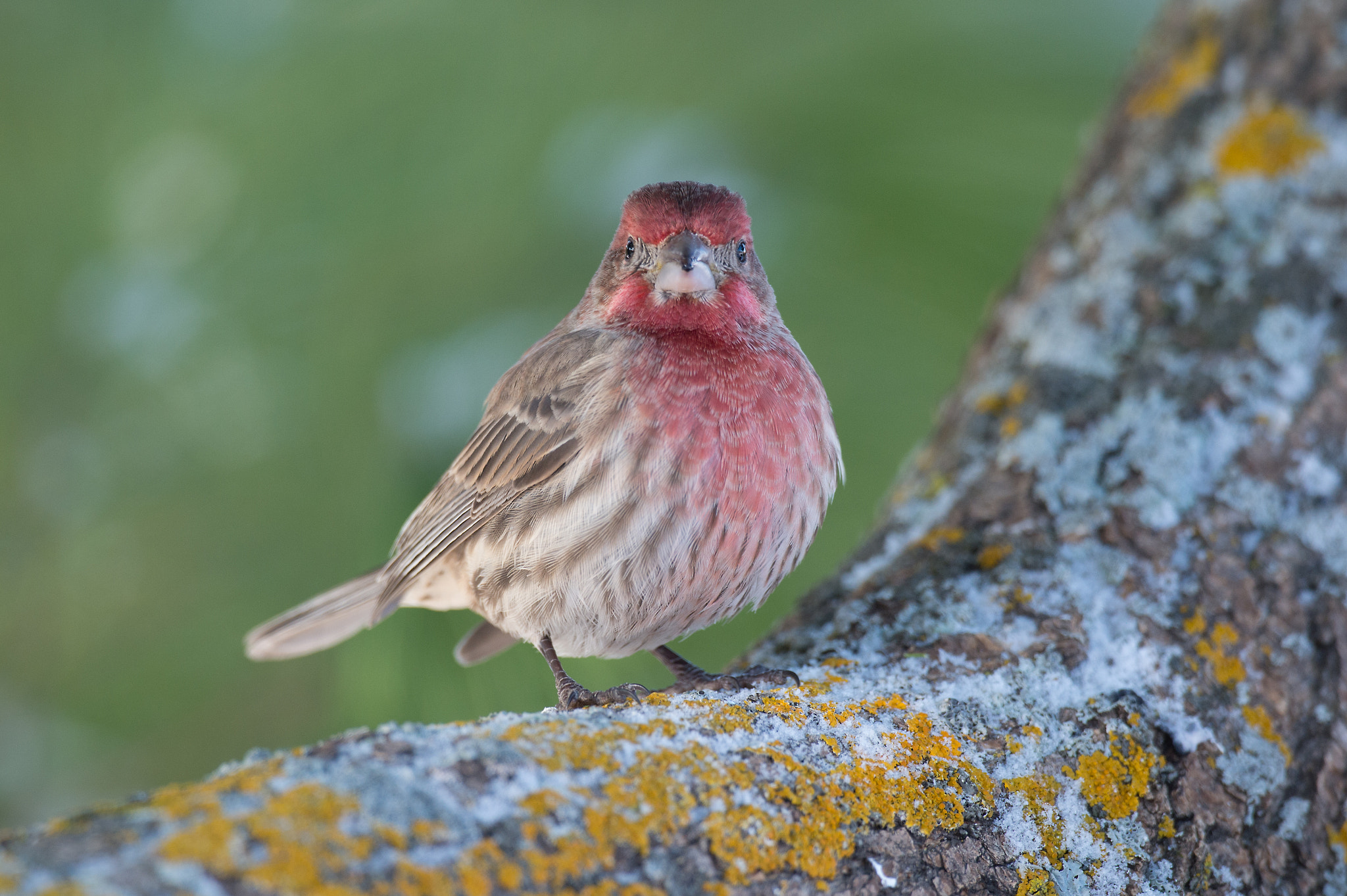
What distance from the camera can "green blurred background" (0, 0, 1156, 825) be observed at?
368cm

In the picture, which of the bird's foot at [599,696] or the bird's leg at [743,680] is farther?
the bird's foot at [599,696]

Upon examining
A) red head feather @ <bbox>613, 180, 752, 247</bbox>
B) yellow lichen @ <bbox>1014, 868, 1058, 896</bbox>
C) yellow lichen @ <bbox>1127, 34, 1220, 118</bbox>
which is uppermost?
yellow lichen @ <bbox>1127, 34, 1220, 118</bbox>

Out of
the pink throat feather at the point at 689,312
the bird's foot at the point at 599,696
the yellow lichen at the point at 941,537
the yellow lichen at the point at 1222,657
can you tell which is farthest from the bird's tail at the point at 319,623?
the yellow lichen at the point at 1222,657

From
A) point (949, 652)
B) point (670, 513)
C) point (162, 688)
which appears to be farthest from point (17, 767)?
point (949, 652)

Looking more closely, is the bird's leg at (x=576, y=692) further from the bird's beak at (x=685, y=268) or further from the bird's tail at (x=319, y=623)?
the bird's beak at (x=685, y=268)

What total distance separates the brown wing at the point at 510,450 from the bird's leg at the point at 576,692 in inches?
15.9

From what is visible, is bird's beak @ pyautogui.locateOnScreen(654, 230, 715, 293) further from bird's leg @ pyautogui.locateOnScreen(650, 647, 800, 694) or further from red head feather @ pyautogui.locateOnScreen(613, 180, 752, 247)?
bird's leg @ pyautogui.locateOnScreen(650, 647, 800, 694)

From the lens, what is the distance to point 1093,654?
239cm

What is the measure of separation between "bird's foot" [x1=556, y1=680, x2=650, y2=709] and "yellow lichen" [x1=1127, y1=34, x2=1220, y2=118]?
2.71m

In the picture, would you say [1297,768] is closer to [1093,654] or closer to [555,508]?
[1093,654]

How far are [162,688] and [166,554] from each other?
0.48 m

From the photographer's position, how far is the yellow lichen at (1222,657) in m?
2.40

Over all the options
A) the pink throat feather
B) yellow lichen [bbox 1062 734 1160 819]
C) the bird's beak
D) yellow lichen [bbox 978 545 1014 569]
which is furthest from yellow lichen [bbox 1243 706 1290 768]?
the bird's beak

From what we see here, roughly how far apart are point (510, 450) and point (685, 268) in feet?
2.29
